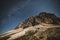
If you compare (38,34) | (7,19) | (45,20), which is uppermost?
(7,19)

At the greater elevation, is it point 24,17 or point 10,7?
point 10,7

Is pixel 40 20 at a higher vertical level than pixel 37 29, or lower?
higher

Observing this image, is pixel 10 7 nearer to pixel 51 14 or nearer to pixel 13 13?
pixel 13 13

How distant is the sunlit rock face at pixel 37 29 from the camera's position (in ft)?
16.0

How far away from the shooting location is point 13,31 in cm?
498

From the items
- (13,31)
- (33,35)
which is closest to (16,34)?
(13,31)

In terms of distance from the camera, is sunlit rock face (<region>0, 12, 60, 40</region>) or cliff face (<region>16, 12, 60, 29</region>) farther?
cliff face (<region>16, 12, 60, 29</region>)

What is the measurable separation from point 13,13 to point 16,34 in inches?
25.1

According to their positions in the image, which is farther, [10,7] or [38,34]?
[10,7]

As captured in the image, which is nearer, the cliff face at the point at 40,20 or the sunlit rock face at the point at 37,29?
the sunlit rock face at the point at 37,29

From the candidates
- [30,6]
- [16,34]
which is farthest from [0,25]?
[30,6]

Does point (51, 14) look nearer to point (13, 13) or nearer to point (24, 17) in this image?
point (24, 17)

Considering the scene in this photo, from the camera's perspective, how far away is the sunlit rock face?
4.88 metres

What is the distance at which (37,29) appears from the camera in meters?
4.95
